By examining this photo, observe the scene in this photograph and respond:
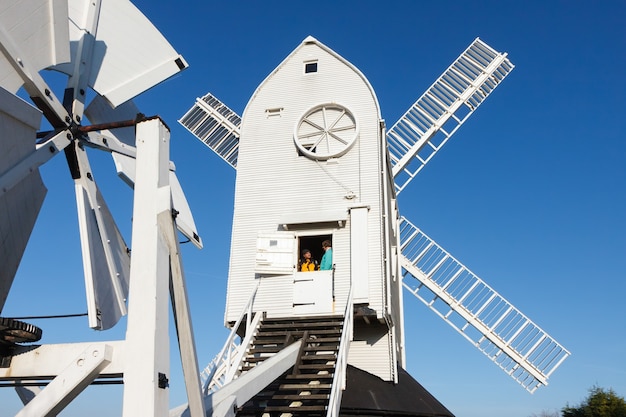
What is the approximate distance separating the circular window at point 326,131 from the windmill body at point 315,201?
24 millimetres

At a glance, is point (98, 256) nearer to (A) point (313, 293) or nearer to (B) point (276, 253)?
(A) point (313, 293)

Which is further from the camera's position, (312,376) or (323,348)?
(323,348)

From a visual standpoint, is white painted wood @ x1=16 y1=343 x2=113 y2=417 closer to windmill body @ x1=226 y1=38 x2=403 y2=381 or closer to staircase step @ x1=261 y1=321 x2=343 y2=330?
staircase step @ x1=261 y1=321 x2=343 y2=330

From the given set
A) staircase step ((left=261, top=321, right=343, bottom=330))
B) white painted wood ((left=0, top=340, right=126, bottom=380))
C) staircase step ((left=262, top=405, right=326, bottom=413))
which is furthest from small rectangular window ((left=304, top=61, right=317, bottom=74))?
white painted wood ((left=0, top=340, right=126, bottom=380))

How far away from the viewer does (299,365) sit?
33.6 feet

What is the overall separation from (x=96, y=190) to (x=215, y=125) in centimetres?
1510

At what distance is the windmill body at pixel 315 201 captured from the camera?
1234 cm

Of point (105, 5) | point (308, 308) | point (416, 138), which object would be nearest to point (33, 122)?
point (105, 5)

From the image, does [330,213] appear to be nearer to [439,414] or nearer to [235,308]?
[235,308]

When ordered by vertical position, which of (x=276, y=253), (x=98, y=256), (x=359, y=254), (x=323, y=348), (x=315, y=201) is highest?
(x=315, y=201)

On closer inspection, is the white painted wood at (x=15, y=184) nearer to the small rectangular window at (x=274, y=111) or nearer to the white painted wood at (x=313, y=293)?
the white painted wood at (x=313, y=293)

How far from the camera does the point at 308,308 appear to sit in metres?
12.2

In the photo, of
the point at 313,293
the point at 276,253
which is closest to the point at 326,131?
the point at 276,253

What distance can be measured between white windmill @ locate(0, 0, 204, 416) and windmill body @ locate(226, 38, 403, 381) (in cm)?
634
